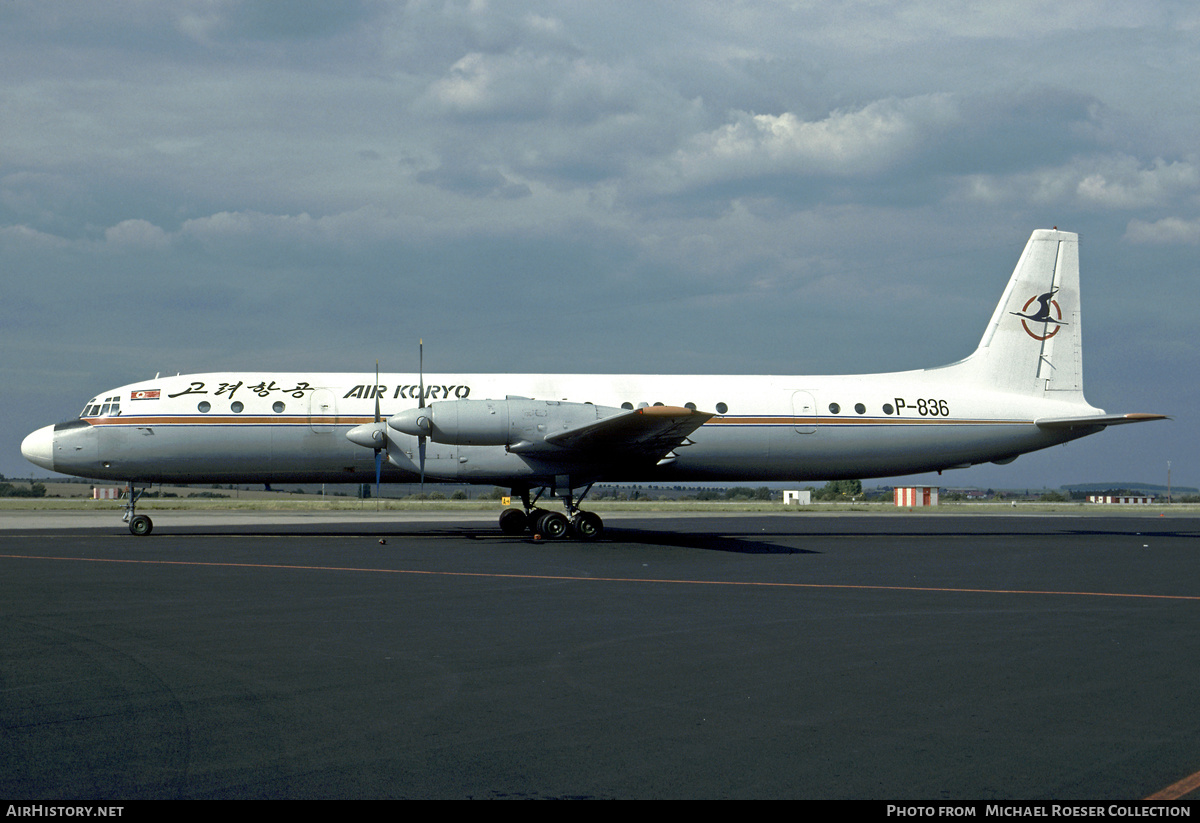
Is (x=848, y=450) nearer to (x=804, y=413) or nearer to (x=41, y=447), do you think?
(x=804, y=413)

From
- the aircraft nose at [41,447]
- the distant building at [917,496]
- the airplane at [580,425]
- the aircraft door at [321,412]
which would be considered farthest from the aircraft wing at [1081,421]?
the distant building at [917,496]

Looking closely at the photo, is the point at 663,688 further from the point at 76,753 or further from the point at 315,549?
the point at 315,549

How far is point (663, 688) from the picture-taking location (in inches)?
297

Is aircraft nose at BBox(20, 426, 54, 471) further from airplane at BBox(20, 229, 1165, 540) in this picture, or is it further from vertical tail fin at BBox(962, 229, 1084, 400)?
vertical tail fin at BBox(962, 229, 1084, 400)

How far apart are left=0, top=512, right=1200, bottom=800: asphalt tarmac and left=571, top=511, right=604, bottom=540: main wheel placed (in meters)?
7.51

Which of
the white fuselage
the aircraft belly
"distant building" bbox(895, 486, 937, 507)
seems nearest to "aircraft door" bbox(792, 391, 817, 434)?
the white fuselage

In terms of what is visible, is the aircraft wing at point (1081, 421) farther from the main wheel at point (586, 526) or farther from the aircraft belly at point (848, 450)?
the main wheel at point (586, 526)

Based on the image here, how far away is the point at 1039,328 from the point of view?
2934 centimetres

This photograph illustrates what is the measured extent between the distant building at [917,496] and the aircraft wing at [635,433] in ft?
160

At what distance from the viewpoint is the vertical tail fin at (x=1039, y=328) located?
28969 millimetres

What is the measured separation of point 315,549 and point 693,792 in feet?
57.3

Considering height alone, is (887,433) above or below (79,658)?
above

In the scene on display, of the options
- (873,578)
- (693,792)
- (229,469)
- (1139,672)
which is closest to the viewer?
(693,792)
